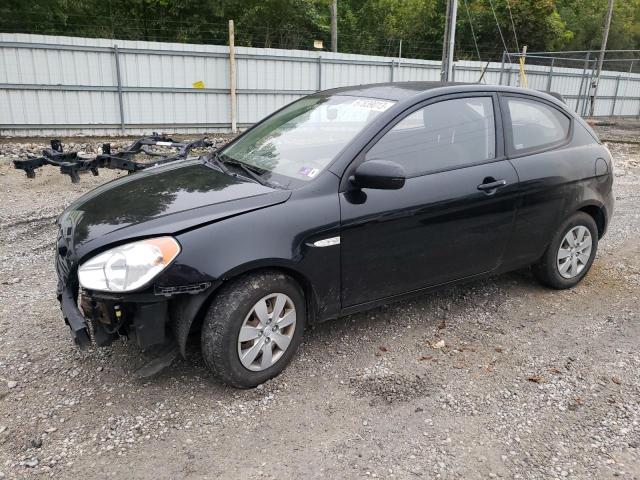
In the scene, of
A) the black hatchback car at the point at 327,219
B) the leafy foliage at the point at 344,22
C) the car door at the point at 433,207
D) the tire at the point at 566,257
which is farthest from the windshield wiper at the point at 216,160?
the leafy foliage at the point at 344,22

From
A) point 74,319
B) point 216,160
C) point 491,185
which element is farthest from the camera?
point 216,160

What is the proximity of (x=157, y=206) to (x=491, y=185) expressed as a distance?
2.21 metres

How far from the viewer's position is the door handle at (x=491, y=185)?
12.3 feet

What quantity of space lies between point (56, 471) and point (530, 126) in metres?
3.80

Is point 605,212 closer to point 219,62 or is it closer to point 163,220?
point 163,220

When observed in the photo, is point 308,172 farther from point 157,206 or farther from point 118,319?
point 118,319

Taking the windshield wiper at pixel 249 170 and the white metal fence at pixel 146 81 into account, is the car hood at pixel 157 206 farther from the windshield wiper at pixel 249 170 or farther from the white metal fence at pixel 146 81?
the white metal fence at pixel 146 81

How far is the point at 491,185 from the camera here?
12.4ft

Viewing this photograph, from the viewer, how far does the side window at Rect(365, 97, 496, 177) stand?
349cm

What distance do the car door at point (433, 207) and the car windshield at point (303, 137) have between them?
0.23m

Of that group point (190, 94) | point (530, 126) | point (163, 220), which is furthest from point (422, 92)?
point (190, 94)

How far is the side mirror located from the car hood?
17.1 inches

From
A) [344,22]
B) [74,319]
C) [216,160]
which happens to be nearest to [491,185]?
[216,160]

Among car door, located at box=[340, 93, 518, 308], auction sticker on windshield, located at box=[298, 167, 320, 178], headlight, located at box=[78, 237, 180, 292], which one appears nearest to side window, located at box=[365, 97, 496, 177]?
car door, located at box=[340, 93, 518, 308]
